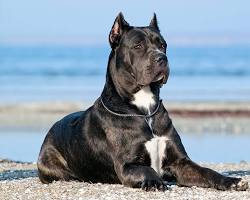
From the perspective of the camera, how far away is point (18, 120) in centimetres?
2291

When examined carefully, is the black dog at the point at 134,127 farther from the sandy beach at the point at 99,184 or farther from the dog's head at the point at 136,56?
the sandy beach at the point at 99,184

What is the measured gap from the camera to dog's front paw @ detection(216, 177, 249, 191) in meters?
9.03

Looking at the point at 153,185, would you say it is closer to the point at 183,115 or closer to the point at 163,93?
the point at 183,115

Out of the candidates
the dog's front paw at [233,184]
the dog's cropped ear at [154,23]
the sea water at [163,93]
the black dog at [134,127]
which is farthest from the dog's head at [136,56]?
the sea water at [163,93]

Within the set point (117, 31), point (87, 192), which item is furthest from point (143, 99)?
point (87, 192)

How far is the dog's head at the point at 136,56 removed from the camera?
9320mm

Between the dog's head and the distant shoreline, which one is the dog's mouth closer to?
the dog's head

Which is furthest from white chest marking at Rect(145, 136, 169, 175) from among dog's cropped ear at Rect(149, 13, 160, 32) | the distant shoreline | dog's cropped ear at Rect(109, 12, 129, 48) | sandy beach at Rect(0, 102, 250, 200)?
the distant shoreline

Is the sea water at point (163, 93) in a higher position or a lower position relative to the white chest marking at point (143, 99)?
lower

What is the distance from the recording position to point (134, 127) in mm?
9508

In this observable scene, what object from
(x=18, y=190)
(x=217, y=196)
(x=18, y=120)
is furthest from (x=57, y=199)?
(x=18, y=120)

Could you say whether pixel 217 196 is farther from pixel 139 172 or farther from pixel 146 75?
pixel 146 75

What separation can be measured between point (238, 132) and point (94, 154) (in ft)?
33.1

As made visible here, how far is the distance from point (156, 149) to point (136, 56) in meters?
1.02
